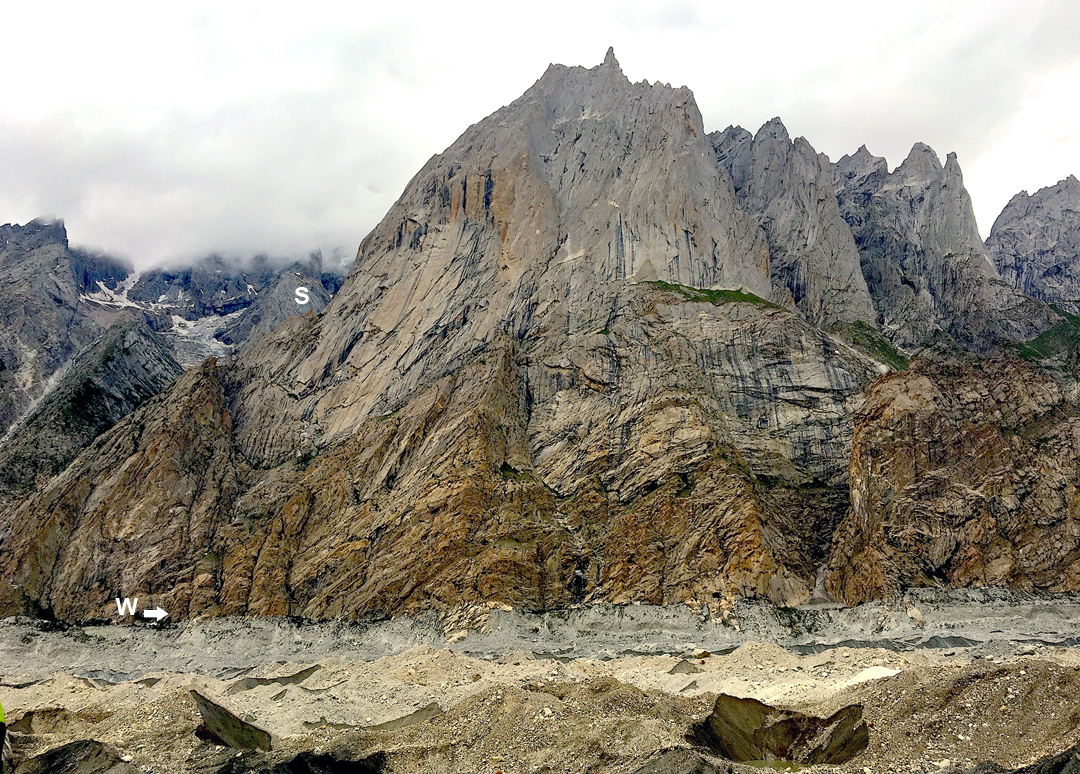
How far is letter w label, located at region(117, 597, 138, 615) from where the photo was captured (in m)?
71.2

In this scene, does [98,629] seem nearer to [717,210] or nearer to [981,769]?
[981,769]

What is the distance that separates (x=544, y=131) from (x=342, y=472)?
76473mm

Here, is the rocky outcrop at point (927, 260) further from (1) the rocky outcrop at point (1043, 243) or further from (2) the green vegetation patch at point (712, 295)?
(2) the green vegetation patch at point (712, 295)

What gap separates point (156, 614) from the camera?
70.4m

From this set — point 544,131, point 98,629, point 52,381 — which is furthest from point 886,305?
point 52,381

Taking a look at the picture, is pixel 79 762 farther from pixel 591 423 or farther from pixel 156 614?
pixel 591 423

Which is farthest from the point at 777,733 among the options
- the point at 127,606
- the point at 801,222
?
the point at 801,222

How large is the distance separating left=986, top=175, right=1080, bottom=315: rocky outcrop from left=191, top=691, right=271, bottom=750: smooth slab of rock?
167985 mm

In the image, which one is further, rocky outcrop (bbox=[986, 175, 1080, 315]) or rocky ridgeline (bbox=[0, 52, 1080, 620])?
rocky outcrop (bbox=[986, 175, 1080, 315])

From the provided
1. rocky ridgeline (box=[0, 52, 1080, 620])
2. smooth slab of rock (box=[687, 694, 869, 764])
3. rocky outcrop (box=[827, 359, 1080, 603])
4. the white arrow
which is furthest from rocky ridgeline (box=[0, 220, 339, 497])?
rocky outcrop (box=[827, 359, 1080, 603])

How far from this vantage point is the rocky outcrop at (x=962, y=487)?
53.4 m

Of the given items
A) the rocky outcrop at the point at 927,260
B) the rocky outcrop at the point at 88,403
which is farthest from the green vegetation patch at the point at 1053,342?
the rocky outcrop at the point at 88,403

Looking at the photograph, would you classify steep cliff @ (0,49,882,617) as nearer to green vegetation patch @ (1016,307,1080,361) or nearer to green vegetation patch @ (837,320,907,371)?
green vegetation patch @ (837,320,907,371)

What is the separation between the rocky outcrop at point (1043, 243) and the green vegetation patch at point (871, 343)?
67354 millimetres
